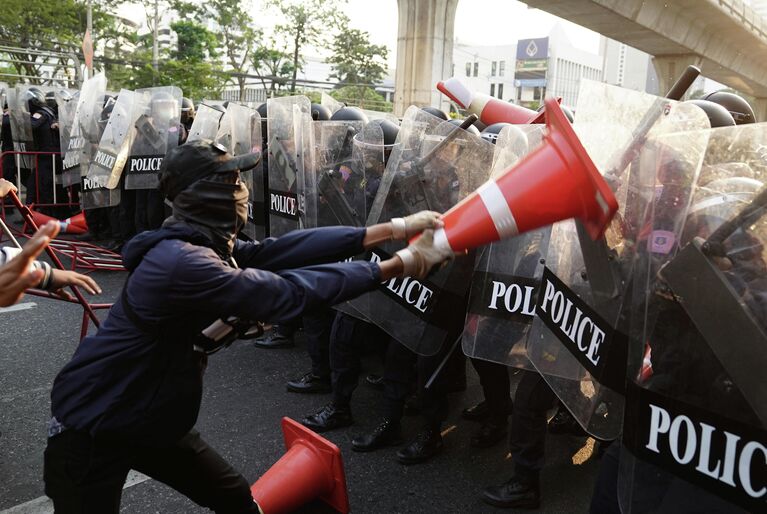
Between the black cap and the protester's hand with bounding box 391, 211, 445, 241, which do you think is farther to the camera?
the protester's hand with bounding box 391, 211, 445, 241

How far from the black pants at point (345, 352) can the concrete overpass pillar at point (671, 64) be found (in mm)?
26574

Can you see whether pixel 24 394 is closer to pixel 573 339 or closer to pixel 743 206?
pixel 573 339

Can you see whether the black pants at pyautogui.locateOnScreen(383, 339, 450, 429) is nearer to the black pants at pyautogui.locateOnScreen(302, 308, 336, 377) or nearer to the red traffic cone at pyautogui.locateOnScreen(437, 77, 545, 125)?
the black pants at pyautogui.locateOnScreen(302, 308, 336, 377)

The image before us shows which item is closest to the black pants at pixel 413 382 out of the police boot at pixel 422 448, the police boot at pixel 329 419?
the police boot at pixel 422 448

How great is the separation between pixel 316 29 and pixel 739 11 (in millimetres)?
22556

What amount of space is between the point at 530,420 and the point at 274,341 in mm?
2921

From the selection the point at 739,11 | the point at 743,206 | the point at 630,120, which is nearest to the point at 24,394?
the point at 630,120

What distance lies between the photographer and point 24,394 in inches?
163

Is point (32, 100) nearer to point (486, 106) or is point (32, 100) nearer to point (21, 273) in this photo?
point (486, 106)

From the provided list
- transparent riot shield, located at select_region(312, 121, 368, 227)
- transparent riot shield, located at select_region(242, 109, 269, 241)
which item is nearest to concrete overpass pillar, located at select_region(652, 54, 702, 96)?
transparent riot shield, located at select_region(242, 109, 269, 241)

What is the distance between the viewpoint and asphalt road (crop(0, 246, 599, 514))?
317 centimetres

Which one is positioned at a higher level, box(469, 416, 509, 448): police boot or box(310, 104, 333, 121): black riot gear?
box(310, 104, 333, 121): black riot gear

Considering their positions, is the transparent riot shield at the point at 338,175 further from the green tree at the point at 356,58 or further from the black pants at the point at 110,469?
the green tree at the point at 356,58

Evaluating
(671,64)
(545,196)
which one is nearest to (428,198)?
(545,196)
